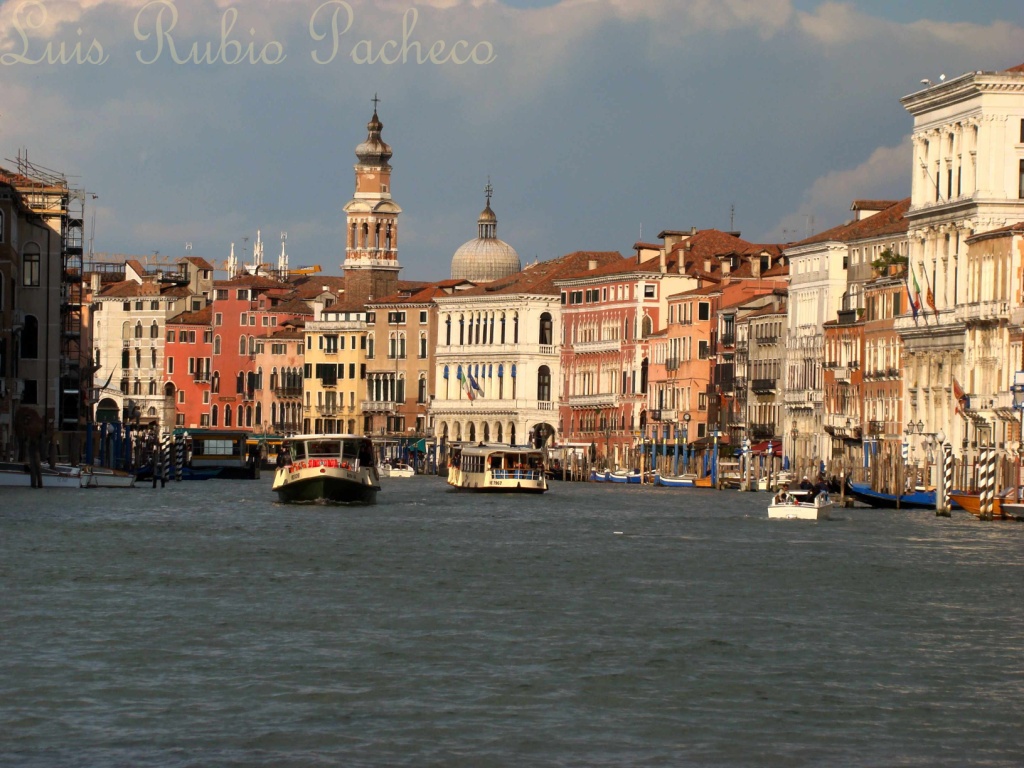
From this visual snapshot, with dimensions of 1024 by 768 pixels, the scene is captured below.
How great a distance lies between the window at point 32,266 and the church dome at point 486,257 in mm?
60742

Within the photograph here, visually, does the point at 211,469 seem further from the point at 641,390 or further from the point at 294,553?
the point at 294,553

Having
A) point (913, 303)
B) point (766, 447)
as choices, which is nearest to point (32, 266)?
point (913, 303)

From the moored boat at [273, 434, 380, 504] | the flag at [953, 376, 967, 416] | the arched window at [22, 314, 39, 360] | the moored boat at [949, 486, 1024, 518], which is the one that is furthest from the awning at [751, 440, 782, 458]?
the moored boat at [949, 486, 1024, 518]

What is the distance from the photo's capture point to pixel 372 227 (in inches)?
5354

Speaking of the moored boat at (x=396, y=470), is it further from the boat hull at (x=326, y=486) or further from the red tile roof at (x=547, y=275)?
the boat hull at (x=326, y=486)

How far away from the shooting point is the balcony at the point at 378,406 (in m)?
134

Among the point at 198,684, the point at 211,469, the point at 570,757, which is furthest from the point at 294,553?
the point at 211,469

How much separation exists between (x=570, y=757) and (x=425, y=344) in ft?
374

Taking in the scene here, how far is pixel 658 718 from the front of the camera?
70.4ft

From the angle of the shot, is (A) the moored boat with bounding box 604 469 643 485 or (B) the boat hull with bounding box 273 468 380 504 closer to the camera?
(B) the boat hull with bounding box 273 468 380 504

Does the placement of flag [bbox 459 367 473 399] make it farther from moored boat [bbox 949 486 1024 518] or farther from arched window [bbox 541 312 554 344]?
moored boat [bbox 949 486 1024 518]

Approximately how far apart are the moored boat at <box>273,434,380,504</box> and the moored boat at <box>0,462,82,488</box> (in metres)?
7.51

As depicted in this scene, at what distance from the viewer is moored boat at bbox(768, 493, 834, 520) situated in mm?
56062

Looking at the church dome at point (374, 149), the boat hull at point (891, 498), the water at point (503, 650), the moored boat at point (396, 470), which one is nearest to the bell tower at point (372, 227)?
the church dome at point (374, 149)
